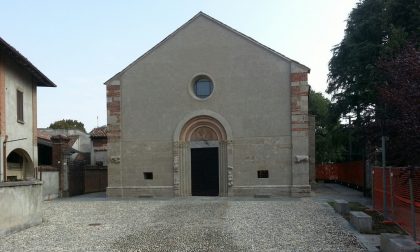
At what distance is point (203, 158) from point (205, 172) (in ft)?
2.47

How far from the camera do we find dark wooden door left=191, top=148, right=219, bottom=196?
952 inches

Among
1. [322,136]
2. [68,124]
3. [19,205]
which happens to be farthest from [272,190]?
[68,124]

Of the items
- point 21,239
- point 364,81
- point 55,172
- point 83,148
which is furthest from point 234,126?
point 83,148

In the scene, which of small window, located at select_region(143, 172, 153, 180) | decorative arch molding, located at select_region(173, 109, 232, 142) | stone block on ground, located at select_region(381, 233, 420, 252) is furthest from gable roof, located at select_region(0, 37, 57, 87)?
stone block on ground, located at select_region(381, 233, 420, 252)

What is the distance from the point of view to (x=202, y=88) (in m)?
24.6

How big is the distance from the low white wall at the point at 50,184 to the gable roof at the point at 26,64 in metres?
4.56

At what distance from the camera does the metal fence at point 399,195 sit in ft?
30.1

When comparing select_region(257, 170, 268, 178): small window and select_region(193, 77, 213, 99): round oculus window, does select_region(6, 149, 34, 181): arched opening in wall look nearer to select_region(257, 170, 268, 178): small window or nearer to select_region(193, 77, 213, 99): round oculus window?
select_region(193, 77, 213, 99): round oculus window

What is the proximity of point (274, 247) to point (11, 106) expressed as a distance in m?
14.6

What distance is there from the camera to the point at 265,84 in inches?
931

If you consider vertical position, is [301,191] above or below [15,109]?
below

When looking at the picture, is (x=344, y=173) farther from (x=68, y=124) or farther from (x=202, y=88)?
(x=68, y=124)

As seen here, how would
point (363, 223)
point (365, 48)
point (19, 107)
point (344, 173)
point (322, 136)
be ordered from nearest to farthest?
point (363, 223) < point (19, 107) < point (365, 48) < point (344, 173) < point (322, 136)

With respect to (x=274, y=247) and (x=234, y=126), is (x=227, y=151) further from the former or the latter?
(x=274, y=247)
